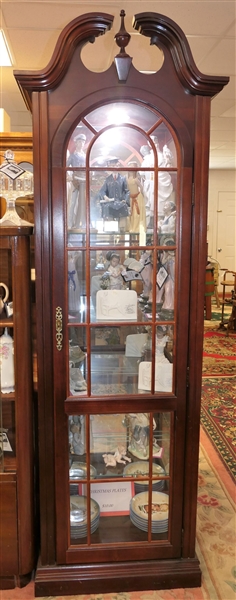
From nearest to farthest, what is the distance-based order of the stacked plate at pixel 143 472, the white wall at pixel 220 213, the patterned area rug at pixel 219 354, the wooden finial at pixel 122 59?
1. the wooden finial at pixel 122 59
2. the stacked plate at pixel 143 472
3. the patterned area rug at pixel 219 354
4. the white wall at pixel 220 213

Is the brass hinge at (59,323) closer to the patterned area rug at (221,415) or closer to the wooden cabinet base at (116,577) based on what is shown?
the wooden cabinet base at (116,577)

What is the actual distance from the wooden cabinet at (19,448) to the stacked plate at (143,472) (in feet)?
1.36

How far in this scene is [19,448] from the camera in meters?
1.72

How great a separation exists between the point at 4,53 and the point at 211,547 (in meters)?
3.43

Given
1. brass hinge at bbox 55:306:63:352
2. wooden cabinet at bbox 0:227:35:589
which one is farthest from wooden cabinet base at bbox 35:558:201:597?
brass hinge at bbox 55:306:63:352

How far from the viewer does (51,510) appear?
1757mm

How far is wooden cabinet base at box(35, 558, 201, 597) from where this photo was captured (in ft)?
5.78

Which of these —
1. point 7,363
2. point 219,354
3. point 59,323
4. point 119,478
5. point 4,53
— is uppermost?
point 4,53

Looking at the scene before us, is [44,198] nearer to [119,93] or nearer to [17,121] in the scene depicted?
[119,93]

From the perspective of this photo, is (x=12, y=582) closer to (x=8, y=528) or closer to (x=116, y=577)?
(x=8, y=528)

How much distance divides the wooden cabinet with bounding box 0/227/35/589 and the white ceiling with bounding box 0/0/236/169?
1698mm

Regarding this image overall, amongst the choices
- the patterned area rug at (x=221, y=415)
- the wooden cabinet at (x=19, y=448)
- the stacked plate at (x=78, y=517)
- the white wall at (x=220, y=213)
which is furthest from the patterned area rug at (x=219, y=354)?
the white wall at (x=220, y=213)

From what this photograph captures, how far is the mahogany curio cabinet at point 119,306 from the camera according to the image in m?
1.53

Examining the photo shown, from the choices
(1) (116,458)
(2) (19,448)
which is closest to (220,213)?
(1) (116,458)
